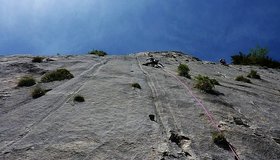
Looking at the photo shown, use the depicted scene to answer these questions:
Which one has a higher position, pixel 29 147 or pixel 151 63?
pixel 151 63

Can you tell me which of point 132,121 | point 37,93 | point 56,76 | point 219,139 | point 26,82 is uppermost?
point 56,76

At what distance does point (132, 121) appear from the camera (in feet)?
54.0

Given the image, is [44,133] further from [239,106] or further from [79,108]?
[239,106]

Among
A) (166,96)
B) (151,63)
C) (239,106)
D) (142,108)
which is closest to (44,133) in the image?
(142,108)

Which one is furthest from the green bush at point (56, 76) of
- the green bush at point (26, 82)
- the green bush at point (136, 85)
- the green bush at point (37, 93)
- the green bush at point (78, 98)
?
the green bush at point (78, 98)

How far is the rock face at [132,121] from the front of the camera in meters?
13.7

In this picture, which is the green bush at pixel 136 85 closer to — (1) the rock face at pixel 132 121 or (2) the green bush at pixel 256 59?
(1) the rock face at pixel 132 121

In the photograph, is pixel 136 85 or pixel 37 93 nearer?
pixel 37 93

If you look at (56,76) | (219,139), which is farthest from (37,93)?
(219,139)

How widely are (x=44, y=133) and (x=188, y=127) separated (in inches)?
254

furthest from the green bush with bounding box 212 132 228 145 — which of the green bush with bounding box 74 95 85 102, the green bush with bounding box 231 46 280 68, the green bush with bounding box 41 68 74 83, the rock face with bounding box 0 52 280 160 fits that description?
the green bush with bounding box 231 46 280 68

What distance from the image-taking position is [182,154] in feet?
45.0

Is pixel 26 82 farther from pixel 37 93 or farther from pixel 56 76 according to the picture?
pixel 37 93

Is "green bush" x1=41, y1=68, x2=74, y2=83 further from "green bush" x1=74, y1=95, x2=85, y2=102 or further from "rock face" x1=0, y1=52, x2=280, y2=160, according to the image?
"green bush" x1=74, y1=95, x2=85, y2=102
